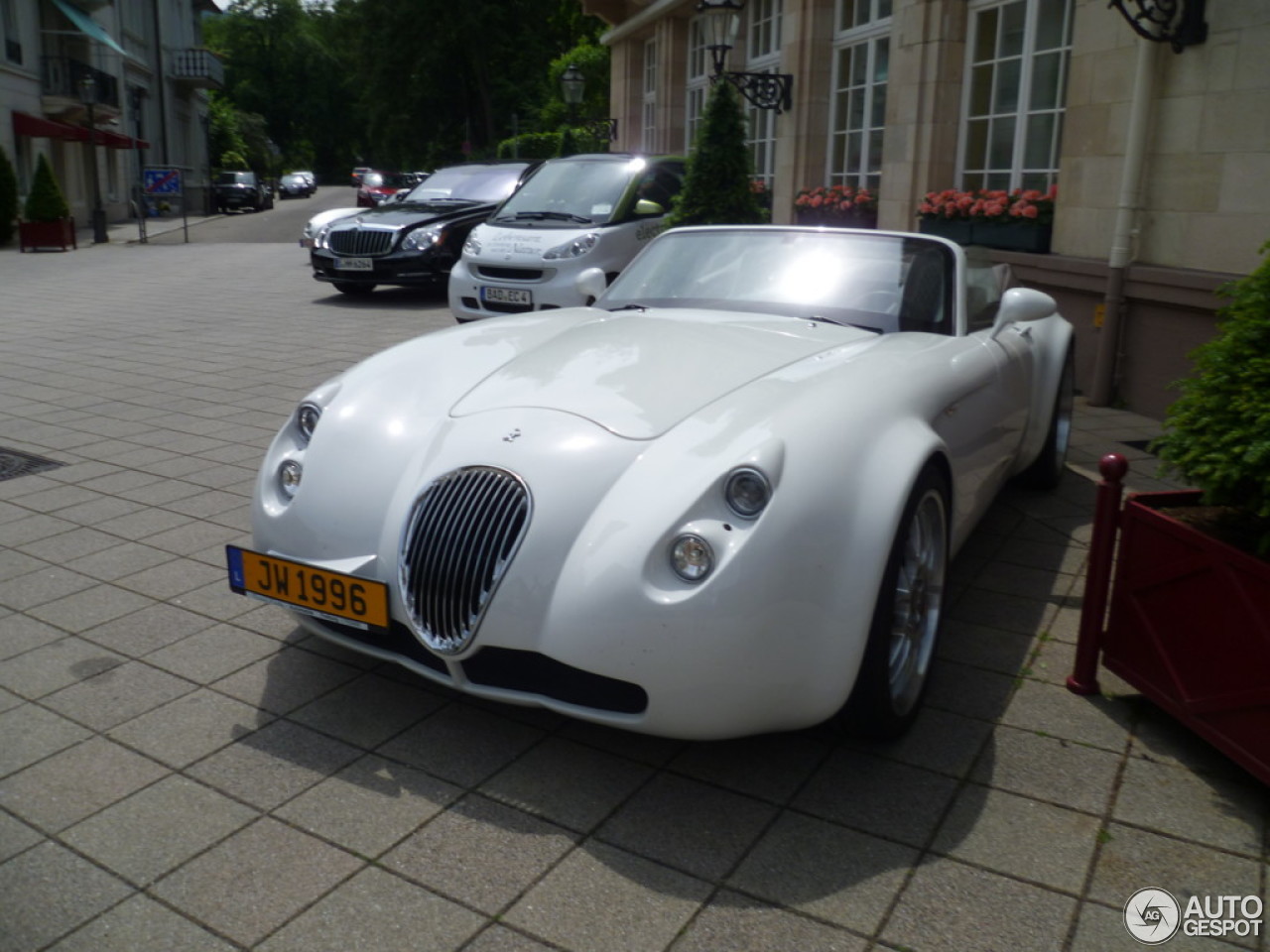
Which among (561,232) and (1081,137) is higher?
(1081,137)

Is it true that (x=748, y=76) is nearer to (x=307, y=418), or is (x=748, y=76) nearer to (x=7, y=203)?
(x=307, y=418)

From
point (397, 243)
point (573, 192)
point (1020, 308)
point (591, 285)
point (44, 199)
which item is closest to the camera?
point (1020, 308)

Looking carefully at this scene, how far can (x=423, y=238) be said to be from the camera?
13.6 meters

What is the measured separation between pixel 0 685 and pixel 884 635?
8.63ft

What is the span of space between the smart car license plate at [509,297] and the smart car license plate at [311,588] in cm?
734

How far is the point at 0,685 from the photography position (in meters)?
3.44

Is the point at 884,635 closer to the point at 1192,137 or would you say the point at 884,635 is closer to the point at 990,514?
→ the point at 990,514

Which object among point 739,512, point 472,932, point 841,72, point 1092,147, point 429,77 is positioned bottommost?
point 472,932

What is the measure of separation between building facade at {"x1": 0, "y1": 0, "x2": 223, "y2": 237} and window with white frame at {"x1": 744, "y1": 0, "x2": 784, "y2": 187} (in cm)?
1600

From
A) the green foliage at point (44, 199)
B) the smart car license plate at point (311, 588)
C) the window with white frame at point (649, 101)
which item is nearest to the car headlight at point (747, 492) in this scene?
the smart car license plate at point (311, 588)

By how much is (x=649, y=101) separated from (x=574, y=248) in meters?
12.9

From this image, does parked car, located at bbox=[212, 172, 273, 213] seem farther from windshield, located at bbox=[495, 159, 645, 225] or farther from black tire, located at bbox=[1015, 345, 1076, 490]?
black tire, located at bbox=[1015, 345, 1076, 490]

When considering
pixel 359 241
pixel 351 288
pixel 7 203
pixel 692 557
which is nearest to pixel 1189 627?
pixel 692 557

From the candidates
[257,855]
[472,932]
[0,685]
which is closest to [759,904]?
[472,932]
